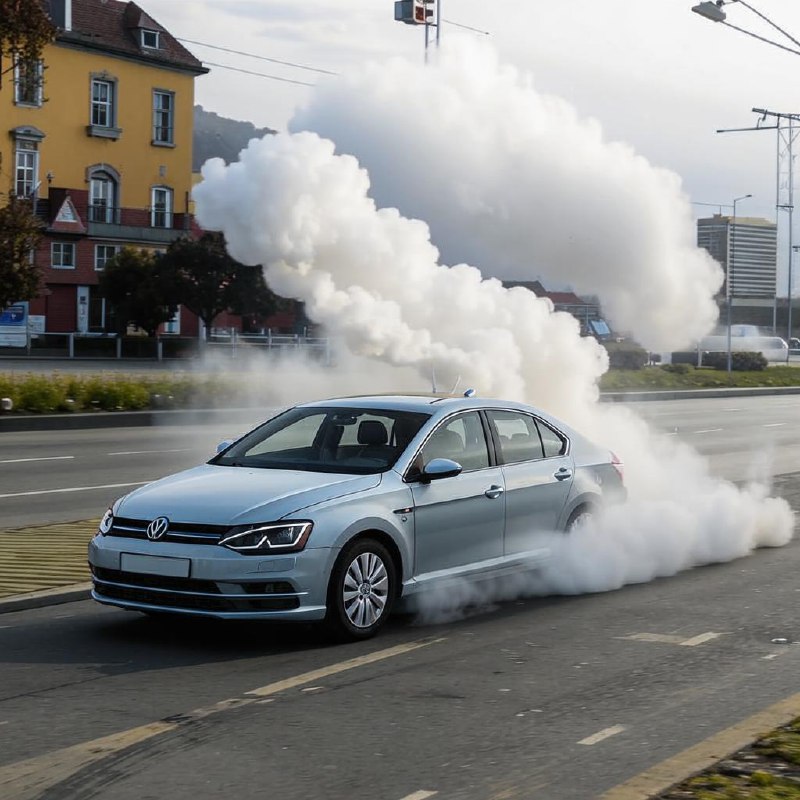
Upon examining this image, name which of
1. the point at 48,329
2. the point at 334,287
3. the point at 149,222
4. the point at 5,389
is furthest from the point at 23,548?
the point at 149,222

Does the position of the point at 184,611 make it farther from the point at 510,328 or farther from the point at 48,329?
Result: the point at 48,329

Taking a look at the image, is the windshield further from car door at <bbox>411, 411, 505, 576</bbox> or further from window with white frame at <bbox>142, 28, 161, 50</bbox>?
window with white frame at <bbox>142, 28, 161, 50</bbox>

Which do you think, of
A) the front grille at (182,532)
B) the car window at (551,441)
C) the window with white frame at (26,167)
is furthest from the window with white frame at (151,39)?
the front grille at (182,532)

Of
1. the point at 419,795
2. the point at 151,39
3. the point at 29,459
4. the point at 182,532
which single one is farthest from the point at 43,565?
the point at 151,39

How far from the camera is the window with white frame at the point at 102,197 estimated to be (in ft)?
204

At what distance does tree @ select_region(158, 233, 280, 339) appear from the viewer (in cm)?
5331

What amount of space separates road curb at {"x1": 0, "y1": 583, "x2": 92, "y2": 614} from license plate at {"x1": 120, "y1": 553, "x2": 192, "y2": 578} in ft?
4.07

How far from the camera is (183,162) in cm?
6669

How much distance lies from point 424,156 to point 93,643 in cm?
1332

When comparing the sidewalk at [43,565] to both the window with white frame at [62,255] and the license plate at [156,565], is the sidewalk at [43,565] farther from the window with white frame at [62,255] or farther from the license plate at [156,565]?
the window with white frame at [62,255]

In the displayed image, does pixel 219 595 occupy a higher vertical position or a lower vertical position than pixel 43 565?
higher

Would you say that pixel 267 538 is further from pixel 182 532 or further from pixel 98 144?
pixel 98 144

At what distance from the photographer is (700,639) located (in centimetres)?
795

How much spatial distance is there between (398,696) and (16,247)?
22.1 m
